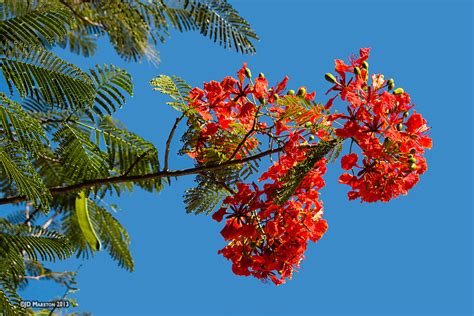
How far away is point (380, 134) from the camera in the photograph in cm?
226

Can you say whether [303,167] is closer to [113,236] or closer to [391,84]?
[391,84]

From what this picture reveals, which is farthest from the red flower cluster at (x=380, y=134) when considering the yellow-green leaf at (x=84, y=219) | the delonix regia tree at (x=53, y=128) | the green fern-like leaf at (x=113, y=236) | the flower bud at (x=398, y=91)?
the green fern-like leaf at (x=113, y=236)

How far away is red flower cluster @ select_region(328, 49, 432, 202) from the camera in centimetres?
225

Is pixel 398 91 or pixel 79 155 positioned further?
pixel 79 155

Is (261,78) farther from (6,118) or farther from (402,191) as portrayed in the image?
(6,118)

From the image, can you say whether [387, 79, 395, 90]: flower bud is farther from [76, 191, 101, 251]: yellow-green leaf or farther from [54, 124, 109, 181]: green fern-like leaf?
[76, 191, 101, 251]: yellow-green leaf

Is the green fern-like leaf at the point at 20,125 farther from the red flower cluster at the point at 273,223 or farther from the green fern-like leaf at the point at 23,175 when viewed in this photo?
the red flower cluster at the point at 273,223

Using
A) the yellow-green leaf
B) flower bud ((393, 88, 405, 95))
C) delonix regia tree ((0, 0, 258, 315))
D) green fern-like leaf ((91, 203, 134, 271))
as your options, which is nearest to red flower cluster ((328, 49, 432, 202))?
flower bud ((393, 88, 405, 95))

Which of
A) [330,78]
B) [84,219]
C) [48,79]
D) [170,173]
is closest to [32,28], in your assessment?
[48,79]

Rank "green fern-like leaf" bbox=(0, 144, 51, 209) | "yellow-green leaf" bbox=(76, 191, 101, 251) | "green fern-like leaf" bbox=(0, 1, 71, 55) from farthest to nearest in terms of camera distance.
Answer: "yellow-green leaf" bbox=(76, 191, 101, 251)
"green fern-like leaf" bbox=(0, 1, 71, 55)
"green fern-like leaf" bbox=(0, 144, 51, 209)

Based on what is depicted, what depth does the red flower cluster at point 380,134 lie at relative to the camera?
2246 millimetres

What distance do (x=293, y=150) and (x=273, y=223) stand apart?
34 centimetres

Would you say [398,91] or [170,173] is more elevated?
[398,91]

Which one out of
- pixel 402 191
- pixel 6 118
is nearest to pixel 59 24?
pixel 6 118
